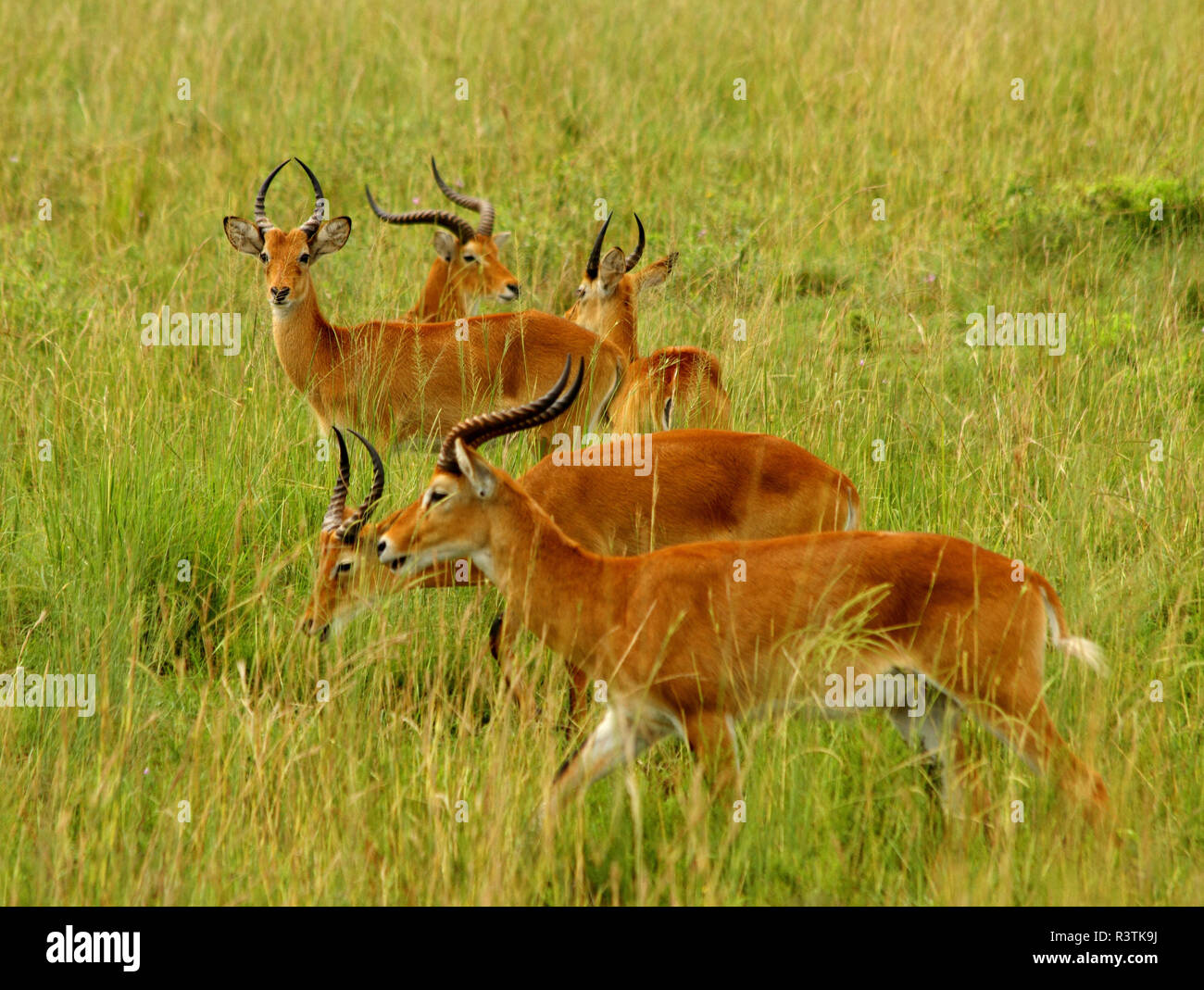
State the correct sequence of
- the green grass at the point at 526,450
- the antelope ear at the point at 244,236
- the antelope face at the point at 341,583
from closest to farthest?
the green grass at the point at 526,450
the antelope face at the point at 341,583
the antelope ear at the point at 244,236

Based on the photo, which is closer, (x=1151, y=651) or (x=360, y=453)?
(x=1151, y=651)

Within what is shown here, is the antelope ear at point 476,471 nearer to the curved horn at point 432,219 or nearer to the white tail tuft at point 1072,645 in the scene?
the white tail tuft at point 1072,645

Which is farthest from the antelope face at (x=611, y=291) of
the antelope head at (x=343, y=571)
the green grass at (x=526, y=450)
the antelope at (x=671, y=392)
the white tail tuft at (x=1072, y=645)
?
the white tail tuft at (x=1072, y=645)

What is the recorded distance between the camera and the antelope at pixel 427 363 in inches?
278

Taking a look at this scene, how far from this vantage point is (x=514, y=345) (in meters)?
7.07

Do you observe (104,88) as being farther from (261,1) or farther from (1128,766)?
(1128,766)

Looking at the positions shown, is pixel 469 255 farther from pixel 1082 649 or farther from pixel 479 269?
pixel 1082 649

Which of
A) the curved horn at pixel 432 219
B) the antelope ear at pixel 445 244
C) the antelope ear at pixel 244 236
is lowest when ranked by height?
the antelope ear at pixel 244 236

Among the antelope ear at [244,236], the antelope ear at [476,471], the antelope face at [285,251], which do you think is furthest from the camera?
the antelope ear at [244,236]

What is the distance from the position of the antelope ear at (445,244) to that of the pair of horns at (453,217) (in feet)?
0.21

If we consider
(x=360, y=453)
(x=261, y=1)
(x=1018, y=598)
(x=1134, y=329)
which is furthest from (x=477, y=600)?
(x=261, y=1)

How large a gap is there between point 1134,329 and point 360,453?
386cm

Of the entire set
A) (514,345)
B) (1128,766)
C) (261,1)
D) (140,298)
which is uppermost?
(261,1)

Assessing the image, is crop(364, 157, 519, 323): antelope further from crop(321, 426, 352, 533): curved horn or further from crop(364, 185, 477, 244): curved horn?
crop(321, 426, 352, 533): curved horn
